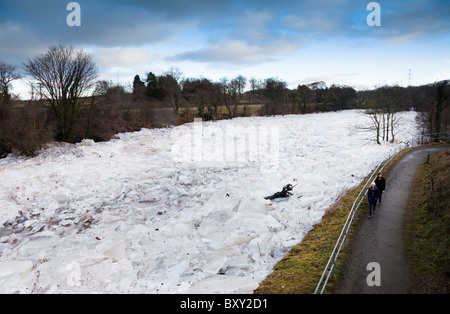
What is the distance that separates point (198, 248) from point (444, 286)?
314 inches

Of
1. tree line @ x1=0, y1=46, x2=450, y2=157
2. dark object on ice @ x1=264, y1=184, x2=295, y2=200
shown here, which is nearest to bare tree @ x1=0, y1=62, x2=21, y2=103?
tree line @ x1=0, y1=46, x2=450, y2=157

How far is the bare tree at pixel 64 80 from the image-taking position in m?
27.1

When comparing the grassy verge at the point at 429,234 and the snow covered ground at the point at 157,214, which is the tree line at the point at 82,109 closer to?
the snow covered ground at the point at 157,214

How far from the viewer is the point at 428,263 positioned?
8.24m

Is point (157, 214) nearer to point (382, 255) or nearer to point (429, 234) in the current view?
point (382, 255)

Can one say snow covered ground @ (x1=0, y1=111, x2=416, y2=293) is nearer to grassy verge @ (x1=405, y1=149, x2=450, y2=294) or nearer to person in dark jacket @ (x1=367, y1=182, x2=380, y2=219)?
person in dark jacket @ (x1=367, y1=182, x2=380, y2=219)

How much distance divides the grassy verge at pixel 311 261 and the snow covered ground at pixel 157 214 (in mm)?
501

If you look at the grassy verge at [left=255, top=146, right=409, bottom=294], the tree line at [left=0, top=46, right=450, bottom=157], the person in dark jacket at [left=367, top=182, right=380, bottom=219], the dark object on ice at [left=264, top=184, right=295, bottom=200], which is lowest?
the grassy verge at [left=255, top=146, right=409, bottom=294]

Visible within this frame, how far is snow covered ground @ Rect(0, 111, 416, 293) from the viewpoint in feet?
29.1

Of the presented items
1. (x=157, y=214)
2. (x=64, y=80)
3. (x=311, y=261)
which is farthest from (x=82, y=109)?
(x=311, y=261)

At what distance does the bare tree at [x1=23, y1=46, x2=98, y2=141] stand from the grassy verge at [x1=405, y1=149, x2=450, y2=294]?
3184 centimetres

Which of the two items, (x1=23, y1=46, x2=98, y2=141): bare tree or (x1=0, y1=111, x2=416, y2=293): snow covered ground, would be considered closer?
(x1=0, y1=111, x2=416, y2=293): snow covered ground

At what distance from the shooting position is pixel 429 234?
9773mm
